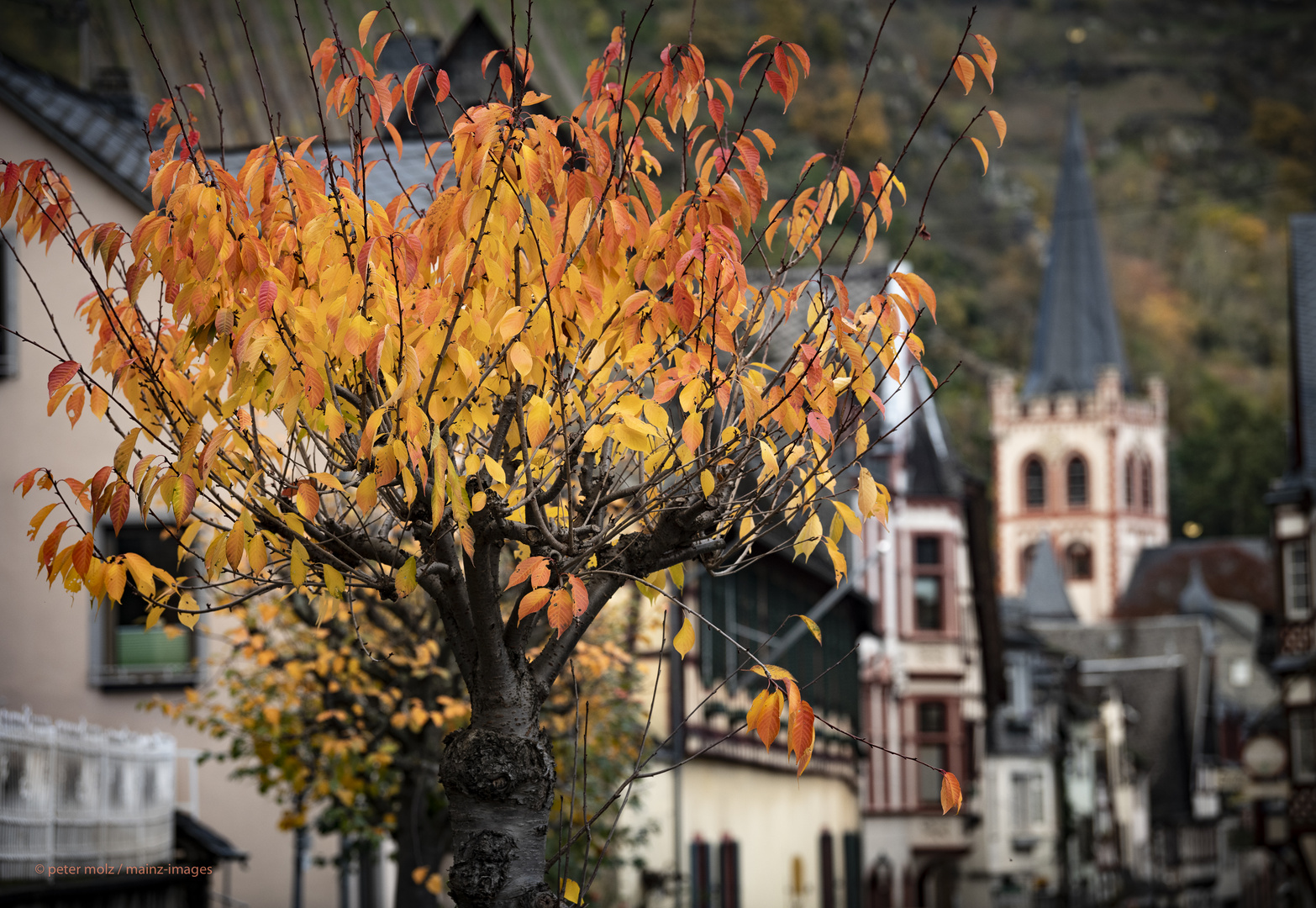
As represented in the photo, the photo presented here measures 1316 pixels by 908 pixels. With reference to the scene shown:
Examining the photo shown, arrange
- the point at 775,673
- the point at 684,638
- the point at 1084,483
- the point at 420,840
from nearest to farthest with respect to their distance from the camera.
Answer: the point at 775,673 → the point at 684,638 → the point at 420,840 → the point at 1084,483

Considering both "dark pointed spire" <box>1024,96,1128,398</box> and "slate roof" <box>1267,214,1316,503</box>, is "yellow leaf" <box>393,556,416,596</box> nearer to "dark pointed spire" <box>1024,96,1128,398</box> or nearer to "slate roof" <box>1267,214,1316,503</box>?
"slate roof" <box>1267,214,1316,503</box>

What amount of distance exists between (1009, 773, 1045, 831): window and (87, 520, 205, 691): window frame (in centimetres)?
3310

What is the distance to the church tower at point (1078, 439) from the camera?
112625 millimetres

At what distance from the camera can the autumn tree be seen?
524 cm

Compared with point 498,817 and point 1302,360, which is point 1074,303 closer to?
point 1302,360

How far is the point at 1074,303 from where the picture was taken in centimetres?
11262

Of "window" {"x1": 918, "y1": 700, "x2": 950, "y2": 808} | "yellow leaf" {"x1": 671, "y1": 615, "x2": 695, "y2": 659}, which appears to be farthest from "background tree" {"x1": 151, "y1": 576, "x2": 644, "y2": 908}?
"window" {"x1": 918, "y1": 700, "x2": 950, "y2": 808}

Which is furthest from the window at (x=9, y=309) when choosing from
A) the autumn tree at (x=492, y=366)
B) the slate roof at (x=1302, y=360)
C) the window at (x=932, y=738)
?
the slate roof at (x=1302, y=360)

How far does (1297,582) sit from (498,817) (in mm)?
28777

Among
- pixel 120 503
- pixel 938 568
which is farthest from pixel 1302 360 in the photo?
pixel 120 503

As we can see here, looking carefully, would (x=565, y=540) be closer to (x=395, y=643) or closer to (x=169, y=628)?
(x=169, y=628)

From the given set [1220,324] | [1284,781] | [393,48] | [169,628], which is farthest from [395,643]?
[1220,324]

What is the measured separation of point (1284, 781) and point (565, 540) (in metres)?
31.6

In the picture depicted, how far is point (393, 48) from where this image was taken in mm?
26656
